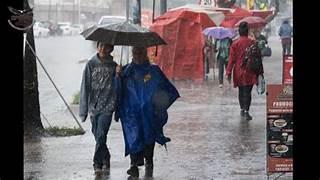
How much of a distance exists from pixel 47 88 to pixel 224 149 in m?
7.93

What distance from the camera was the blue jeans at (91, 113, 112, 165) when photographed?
727 cm

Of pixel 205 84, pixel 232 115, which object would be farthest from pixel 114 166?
pixel 205 84

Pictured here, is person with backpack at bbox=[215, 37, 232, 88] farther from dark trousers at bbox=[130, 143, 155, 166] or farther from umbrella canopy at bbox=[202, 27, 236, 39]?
dark trousers at bbox=[130, 143, 155, 166]

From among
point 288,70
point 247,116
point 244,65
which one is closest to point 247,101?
point 247,116

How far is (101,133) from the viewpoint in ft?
24.1

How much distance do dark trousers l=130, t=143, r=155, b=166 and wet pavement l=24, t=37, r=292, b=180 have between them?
170 mm

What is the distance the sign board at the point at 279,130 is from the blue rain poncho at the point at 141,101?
1209 millimetres

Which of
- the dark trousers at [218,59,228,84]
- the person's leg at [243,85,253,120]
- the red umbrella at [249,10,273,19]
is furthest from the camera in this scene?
the dark trousers at [218,59,228,84]

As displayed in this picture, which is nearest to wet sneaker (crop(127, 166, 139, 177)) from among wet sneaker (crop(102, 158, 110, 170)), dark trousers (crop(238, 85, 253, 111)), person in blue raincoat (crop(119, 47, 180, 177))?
person in blue raincoat (crop(119, 47, 180, 177))

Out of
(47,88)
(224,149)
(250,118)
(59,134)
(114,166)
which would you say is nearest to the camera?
(114,166)

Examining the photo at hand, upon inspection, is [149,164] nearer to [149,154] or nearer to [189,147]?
[149,154]

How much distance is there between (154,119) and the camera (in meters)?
7.21

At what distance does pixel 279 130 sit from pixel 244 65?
3606 mm
